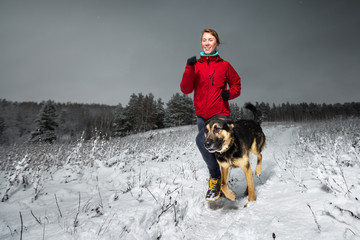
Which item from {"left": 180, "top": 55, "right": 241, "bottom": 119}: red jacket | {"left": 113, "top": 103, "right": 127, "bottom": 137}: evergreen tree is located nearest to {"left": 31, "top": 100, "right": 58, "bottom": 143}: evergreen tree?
{"left": 113, "top": 103, "right": 127, "bottom": 137}: evergreen tree

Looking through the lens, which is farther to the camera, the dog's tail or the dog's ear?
the dog's tail

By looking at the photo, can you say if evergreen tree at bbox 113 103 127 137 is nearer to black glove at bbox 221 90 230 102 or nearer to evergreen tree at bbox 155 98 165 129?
evergreen tree at bbox 155 98 165 129

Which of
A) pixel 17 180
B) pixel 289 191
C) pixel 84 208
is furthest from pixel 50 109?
pixel 289 191

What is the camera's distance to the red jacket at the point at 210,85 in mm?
2590

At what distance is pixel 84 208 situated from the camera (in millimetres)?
2068

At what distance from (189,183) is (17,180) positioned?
→ 312cm

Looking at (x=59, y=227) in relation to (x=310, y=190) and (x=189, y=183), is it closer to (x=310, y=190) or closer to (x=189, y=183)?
(x=189, y=183)

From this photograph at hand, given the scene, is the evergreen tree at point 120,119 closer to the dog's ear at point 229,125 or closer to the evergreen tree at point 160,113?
the evergreen tree at point 160,113

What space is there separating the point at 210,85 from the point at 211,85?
0.02 m

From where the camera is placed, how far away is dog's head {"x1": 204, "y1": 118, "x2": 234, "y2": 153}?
8.02 feet

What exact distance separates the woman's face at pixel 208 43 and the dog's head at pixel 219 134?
1.15 m

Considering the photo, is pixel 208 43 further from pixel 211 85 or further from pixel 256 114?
pixel 256 114

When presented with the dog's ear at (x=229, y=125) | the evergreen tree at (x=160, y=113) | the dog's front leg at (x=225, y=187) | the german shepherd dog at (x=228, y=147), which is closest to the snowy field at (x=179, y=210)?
the dog's front leg at (x=225, y=187)

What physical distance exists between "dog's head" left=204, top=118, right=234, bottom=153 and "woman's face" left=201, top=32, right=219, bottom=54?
1152mm
